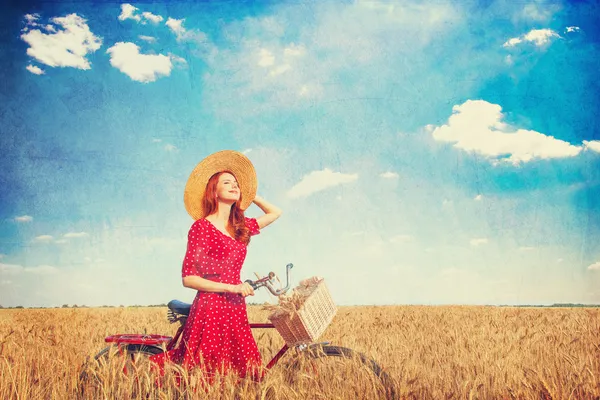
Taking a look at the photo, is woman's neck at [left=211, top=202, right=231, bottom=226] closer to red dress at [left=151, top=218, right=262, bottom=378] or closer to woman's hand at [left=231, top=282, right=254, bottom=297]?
red dress at [left=151, top=218, right=262, bottom=378]

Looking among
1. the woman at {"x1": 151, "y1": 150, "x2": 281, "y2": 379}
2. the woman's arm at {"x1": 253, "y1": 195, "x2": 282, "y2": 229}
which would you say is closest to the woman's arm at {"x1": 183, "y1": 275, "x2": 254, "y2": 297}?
the woman at {"x1": 151, "y1": 150, "x2": 281, "y2": 379}

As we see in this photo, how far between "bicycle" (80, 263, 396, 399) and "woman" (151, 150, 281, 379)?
13cm

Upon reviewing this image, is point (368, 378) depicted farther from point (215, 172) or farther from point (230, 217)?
point (215, 172)

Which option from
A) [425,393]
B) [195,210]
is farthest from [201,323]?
[425,393]

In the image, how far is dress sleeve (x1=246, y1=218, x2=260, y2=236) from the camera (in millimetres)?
4027

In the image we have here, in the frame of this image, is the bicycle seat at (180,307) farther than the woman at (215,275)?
Yes

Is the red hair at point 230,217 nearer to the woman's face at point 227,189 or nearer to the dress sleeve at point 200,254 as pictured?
the woman's face at point 227,189

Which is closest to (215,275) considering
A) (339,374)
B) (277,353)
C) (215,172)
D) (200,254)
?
(200,254)

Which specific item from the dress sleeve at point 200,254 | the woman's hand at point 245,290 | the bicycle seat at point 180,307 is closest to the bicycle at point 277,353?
the bicycle seat at point 180,307

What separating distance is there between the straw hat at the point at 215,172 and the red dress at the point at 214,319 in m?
0.32

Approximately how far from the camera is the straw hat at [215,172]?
402 cm

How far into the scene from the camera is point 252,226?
4039mm

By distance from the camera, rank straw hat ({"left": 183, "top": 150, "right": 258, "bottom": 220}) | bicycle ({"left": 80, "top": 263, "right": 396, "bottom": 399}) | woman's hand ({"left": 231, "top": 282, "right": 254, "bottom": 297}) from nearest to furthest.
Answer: woman's hand ({"left": 231, "top": 282, "right": 254, "bottom": 297}), bicycle ({"left": 80, "top": 263, "right": 396, "bottom": 399}), straw hat ({"left": 183, "top": 150, "right": 258, "bottom": 220})

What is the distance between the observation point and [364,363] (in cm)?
347
